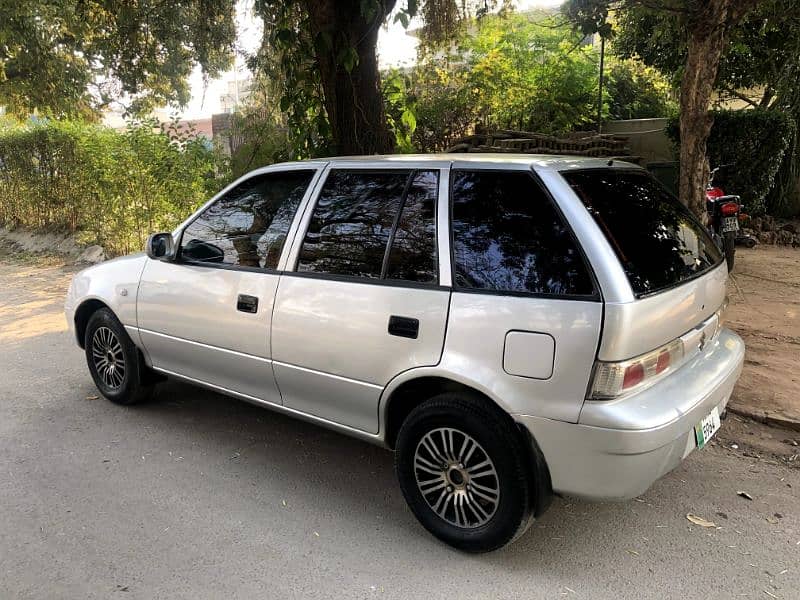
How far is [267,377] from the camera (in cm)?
357

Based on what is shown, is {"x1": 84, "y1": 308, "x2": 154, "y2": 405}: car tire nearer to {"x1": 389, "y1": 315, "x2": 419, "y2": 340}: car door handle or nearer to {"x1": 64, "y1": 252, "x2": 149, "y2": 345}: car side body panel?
{"x1": 64, "y1": 252, "x2": 149, "y2": 345}: car side body panel

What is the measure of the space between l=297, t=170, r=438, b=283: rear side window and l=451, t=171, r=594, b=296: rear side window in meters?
0.16

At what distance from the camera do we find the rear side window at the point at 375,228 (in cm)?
303

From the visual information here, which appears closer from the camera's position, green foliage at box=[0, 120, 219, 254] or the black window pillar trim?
the black window pillar trim

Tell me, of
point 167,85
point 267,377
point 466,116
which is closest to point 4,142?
point 167,85

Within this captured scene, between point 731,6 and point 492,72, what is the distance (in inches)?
205

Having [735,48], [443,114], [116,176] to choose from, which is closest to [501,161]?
[443,114]

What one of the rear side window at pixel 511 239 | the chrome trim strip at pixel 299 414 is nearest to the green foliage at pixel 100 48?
the chrome trim strip at pixel 299 414

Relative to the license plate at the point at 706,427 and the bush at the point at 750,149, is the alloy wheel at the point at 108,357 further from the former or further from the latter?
the bush at the point at 750,149

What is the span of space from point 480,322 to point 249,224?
1.76 meters

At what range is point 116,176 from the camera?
1040cm

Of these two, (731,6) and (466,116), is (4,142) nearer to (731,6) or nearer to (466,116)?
(466,116)

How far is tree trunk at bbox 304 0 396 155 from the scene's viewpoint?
588 cm

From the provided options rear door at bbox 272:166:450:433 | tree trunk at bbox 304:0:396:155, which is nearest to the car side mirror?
rear door at bbox 272:166:450:433
